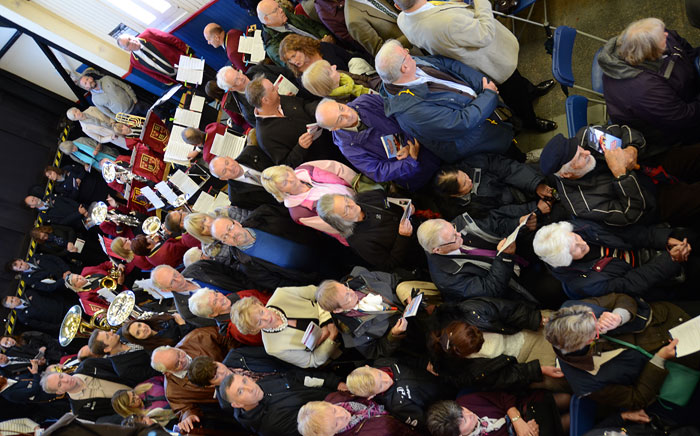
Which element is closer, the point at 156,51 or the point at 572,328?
the point at 572,328

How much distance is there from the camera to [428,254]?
297 cm

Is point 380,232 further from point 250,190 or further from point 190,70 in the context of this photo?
point 190,70

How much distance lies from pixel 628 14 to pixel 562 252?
252cm

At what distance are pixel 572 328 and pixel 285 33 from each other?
3.99 metres

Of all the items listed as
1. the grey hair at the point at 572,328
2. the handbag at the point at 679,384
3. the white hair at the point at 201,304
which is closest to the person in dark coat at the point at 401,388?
the grey hair at the point at 572,328

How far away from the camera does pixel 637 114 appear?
2.70m

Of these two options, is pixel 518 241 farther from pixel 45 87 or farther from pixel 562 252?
pixel 45 87

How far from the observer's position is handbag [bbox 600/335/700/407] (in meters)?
2.14

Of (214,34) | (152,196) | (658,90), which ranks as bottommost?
(152,196)

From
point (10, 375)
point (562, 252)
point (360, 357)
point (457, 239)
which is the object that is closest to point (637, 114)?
point (562, 252)

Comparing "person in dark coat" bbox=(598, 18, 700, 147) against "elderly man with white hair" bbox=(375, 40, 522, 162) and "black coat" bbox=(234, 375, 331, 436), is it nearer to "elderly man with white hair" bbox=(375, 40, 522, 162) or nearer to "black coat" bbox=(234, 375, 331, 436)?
"elderly man with white hair" bbox=(375, 40, 522, 162)

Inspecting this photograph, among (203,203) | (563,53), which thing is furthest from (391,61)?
(203,203)

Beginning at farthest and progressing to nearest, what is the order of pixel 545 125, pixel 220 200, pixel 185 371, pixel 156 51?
pixel 156 51, pixel 220 200, pixel 545 125, pixel 185 371

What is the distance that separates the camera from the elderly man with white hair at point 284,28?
179 inches
